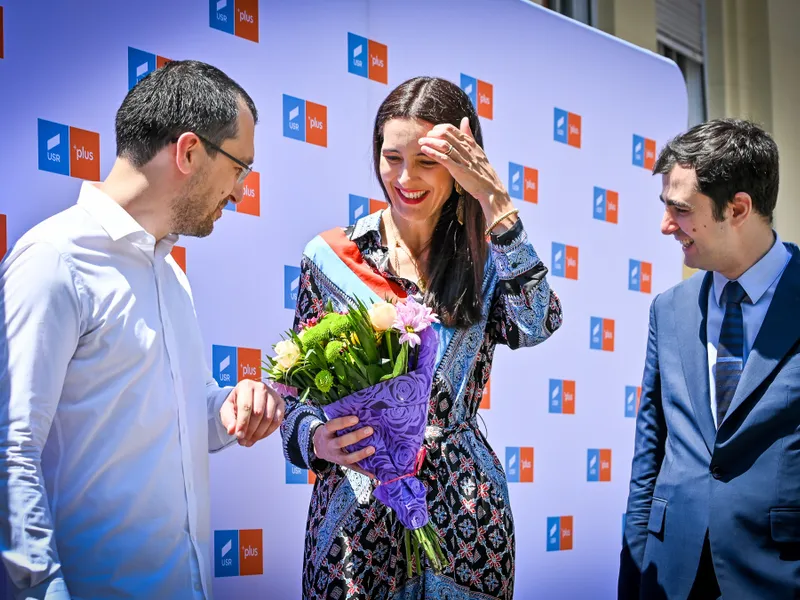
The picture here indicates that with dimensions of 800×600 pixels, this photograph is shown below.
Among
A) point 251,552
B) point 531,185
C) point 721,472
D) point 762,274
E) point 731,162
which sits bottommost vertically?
point 251,552

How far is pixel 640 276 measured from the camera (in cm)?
528

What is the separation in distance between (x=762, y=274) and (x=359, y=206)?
176cm

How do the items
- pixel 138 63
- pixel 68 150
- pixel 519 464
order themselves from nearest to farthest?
pixel 68 150
pixel 138 63
pixel 519 464

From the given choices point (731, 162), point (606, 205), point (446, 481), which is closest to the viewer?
point (446, 481)

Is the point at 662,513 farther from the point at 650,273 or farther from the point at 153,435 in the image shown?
the point at 650,273

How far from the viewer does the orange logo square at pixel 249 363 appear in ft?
11.2

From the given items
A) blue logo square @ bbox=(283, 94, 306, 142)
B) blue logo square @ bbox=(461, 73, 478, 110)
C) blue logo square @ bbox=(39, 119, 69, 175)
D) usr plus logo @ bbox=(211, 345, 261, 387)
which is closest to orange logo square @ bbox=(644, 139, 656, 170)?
blue logo square @ bbox=(461, 73, 478, 110)

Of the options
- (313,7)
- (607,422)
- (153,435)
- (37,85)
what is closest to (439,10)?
(313,7)

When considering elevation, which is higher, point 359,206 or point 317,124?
point 317,124

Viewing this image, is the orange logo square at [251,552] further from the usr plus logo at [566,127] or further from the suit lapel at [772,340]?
the usr plus logo at [566,127]

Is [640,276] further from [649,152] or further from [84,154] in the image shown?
[84,154]

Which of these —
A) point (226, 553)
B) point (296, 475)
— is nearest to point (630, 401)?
point (296, 475)

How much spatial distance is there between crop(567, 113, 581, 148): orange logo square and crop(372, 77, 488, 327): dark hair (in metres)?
2.44

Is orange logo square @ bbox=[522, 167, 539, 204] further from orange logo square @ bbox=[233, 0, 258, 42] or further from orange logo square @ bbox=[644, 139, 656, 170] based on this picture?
orange logo square @ bbox=[233, 0, 258, 42]
